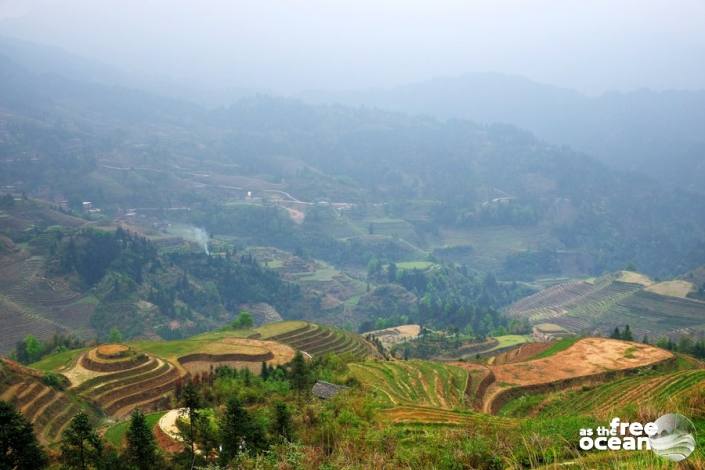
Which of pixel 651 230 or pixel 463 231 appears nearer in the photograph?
pixel 463 231

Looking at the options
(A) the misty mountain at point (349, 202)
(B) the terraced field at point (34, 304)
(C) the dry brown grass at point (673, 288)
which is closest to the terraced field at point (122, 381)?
(B) the terraced field at point (34, 304)

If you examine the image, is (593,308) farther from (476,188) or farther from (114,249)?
(476,188)

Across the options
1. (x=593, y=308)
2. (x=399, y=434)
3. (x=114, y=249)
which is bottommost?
(x=593, y=308)

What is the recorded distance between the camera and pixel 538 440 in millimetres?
10750

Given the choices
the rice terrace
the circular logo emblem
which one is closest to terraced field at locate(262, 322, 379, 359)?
the rice terrace

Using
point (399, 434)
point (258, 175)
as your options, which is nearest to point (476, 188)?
point (258, 175)

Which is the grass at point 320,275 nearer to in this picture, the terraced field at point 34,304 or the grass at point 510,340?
the terraced field at point 34,304

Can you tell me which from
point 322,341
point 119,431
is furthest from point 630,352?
point 119,431

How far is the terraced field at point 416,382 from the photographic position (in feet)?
88.5

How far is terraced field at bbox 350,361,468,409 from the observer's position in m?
27.0

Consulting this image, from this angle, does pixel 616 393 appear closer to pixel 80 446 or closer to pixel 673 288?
pixel 80 446

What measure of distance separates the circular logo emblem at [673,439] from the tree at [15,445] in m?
15.2

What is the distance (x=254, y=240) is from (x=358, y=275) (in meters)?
A: 30.8

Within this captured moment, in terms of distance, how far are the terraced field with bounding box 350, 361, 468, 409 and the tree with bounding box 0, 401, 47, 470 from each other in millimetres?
12834
